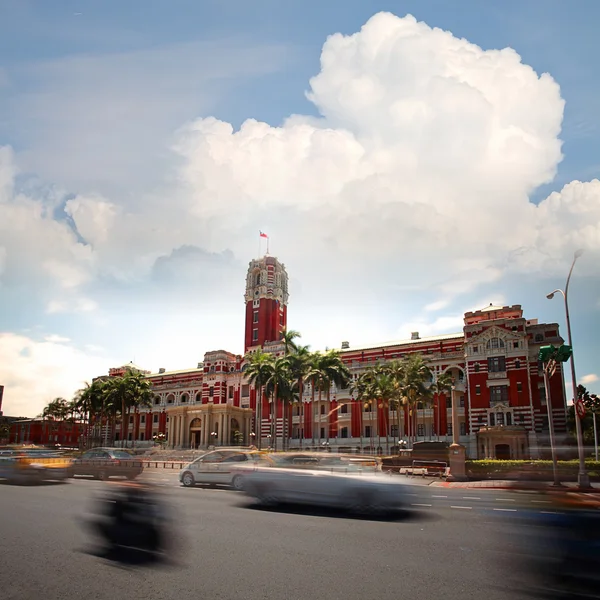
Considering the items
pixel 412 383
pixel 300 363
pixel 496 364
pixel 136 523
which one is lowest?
pixel 136 523

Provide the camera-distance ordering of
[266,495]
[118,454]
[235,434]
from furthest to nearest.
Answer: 1. [235,434]
2. [118,454]
3. [266,495]

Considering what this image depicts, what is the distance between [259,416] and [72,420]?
45.5m

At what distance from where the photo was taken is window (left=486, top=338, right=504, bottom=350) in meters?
57.3

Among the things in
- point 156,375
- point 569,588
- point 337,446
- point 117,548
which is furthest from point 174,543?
point 156,375

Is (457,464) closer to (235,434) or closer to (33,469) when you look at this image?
(33,469)

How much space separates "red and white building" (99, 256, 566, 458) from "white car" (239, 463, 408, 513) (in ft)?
83.8

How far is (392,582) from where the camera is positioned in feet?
23.8

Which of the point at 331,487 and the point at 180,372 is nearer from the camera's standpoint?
the point at 331,487

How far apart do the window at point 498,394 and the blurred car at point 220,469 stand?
43123 millimetres

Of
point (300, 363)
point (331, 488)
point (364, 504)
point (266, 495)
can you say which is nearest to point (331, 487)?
point (331, 488)

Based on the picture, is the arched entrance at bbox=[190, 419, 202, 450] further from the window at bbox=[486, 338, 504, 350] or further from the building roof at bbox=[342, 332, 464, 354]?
the window at bbox=[486, 338, 504, 350]

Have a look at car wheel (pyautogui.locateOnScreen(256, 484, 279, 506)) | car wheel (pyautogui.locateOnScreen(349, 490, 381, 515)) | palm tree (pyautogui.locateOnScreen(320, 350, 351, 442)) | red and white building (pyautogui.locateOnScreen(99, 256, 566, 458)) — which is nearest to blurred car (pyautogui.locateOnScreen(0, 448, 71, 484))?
car wheel (pyautogui.locateOnScreen(256, 484, 279, 506))

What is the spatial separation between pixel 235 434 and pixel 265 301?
2173 cm

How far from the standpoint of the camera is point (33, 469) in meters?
21.6
